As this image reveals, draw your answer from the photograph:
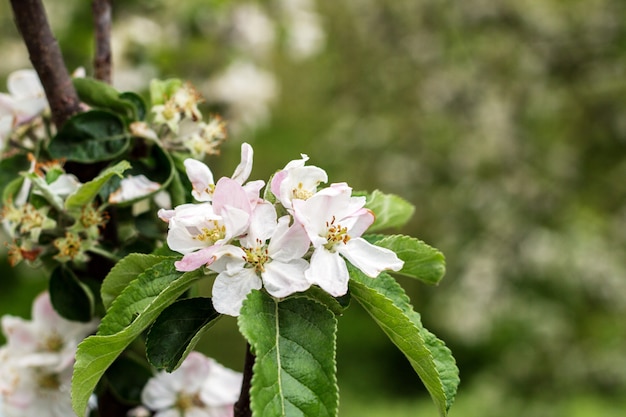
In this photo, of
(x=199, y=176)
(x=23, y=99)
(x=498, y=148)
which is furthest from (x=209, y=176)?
(x=498, y=148)

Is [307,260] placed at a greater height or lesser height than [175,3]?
lesser

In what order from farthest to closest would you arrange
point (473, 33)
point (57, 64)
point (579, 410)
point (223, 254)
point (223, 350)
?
point (223, 350) → point (473, 33) → point (579, 410) → point (57, 64) → point (223, 254)

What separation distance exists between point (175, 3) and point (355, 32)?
→ 212cm

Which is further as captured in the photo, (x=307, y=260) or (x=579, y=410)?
(x=579, y=410)

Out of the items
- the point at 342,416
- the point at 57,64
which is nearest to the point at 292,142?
the point at 342,416

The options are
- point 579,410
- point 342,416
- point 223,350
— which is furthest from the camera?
point 223,350

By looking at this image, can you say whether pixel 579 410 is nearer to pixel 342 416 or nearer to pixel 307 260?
pixel 342 416

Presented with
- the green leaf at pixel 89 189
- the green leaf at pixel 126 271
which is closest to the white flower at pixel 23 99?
the green leaf at pixel 89 189

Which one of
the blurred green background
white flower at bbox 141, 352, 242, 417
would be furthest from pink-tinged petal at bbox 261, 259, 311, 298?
the blurred green background

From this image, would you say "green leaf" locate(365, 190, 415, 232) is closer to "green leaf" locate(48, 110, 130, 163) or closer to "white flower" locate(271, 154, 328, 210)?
"white flower" locate(271, 154, 328, 210)

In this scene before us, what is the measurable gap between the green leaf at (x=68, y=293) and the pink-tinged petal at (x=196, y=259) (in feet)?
0.97

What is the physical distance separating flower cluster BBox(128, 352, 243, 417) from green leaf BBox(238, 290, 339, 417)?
0.28 m

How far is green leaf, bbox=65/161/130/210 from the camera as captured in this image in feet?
2.46

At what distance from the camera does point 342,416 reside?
14.2 feet
